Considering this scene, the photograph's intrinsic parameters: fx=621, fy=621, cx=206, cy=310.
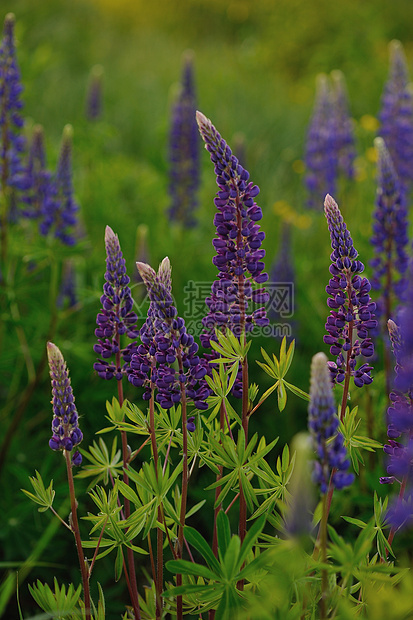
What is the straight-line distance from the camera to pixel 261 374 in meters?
3.75

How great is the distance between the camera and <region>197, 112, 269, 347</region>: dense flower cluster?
1.53 m

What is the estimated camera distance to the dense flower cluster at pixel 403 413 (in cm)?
116

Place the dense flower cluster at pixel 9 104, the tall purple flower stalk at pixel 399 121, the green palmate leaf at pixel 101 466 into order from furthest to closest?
the tall purple flower stalk at pixel 399 121 → the dense flower cluster at pixel 9 104 → the green palmate leaf at pixel 101 466

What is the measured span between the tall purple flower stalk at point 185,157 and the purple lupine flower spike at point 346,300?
3.53 meters

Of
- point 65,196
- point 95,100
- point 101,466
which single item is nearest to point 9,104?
point 65,196

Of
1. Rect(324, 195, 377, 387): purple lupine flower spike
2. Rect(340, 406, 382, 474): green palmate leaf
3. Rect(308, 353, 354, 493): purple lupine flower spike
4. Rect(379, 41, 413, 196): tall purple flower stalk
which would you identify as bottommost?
Rect(340, 406, 382, 474): green palmate leaf

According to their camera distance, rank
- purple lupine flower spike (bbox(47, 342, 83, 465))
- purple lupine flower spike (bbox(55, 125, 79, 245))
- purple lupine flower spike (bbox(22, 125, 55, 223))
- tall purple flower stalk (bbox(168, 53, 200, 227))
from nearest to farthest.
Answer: purple lupine flower spike (bbox(47, 342, 83, 465))
purple lupine flower spike (bbox(55, 125, 79, 245))
purple lupine flower spike (bbox(22, 125, 55, 223))
tall purple flower stalk (bbox(168, 53, 200, 227))

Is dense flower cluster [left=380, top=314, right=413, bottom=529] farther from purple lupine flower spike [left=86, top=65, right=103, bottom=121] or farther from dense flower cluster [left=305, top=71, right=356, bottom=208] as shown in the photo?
purple lupine flower spike [left=86, top=65, right=103, bottom=121]

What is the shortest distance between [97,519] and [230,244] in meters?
0.77

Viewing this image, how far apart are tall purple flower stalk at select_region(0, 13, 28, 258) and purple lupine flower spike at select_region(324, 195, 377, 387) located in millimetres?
2068

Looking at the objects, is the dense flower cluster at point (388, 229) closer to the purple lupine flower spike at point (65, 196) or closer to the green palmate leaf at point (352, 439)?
the green palmate leaf at point (352, 439)

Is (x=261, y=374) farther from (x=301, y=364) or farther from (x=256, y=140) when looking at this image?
(x=256, y=140)

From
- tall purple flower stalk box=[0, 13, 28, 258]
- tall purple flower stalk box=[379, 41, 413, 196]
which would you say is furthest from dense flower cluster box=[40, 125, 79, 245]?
tall purple flower stalk box=[379, 41, 413, 196]

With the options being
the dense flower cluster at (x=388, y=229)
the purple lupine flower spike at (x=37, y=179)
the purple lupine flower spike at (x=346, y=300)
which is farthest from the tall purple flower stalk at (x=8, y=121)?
the purple lupine flower spike at (x=346, y=300)
